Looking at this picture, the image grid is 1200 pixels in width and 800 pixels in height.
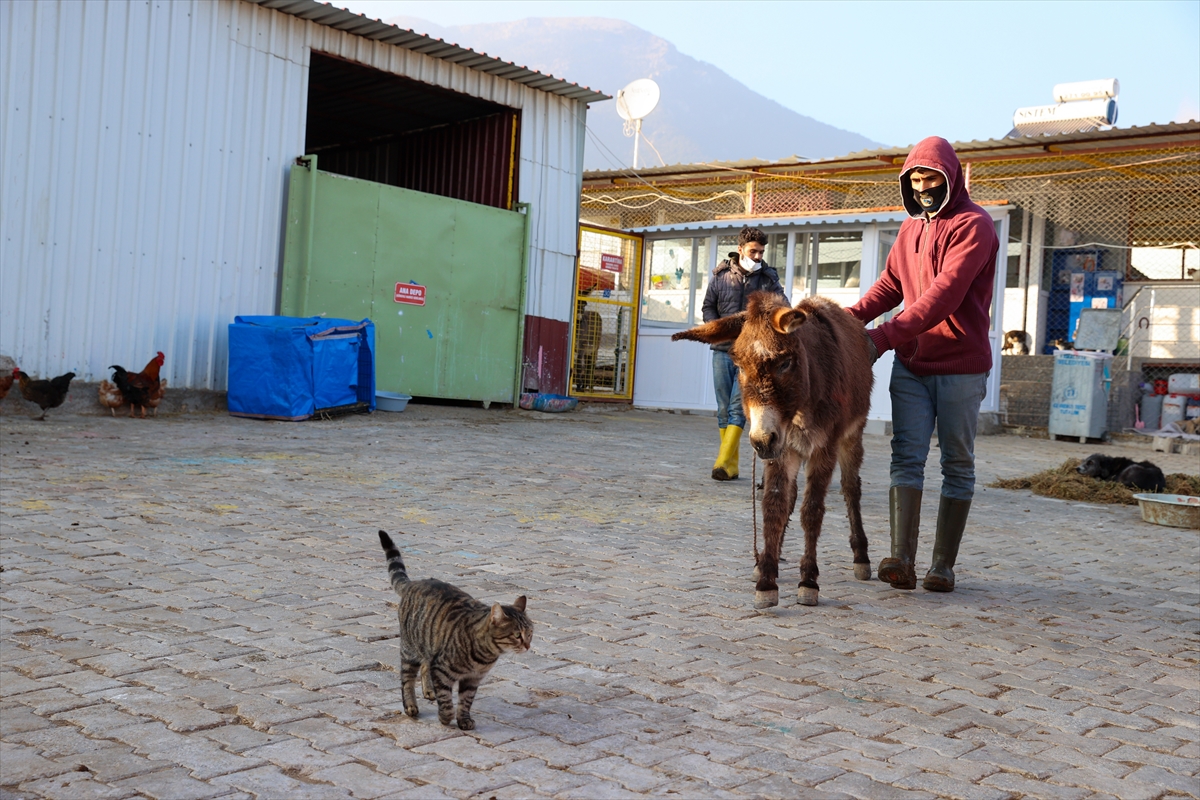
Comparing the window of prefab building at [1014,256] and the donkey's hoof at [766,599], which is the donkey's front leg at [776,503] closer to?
the donkey's hoof at [766,599]

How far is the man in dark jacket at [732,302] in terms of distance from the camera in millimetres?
9164

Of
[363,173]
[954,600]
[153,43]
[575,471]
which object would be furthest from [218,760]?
[363,173]

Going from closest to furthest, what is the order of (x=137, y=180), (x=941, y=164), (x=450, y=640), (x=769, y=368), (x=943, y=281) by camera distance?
(x=450, y=640) → (x=769, y=368) → (x=943, y=281) → (x=941, y=164) → (x=137, y=180)

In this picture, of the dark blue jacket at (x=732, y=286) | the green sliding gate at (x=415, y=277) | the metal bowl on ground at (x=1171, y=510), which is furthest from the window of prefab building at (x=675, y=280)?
the metal bowl on ground at (x=1171, y=510)

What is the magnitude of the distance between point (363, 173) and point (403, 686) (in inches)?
776

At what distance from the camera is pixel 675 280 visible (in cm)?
1992

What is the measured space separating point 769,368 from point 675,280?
612 inches

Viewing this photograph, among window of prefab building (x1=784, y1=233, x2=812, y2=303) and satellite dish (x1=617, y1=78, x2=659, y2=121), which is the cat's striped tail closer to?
→ window of prefab building (x1=784, y1=233, x2=812, y2=303)

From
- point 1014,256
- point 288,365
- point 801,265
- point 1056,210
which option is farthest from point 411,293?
point 1056,210

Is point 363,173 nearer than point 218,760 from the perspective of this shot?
No

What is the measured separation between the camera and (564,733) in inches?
122

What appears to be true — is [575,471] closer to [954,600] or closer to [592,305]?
[954,600]

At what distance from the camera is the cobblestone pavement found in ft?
9.42

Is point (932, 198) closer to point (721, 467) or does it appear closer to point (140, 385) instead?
point (721, 467)
